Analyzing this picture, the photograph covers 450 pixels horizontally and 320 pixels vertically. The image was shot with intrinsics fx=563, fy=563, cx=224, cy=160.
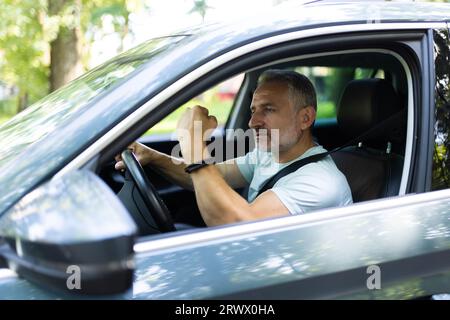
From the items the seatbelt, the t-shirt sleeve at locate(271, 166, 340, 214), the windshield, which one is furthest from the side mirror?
the seatbelt

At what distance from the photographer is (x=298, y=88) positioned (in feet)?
8.32

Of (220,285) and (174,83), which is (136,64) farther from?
(220,285)

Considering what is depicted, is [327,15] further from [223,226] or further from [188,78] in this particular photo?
[223,226]

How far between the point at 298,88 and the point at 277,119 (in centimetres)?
18

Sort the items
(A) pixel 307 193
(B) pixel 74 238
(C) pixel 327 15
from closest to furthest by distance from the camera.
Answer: (B) pixel 74 238
(C) pixel 327 15
(A) pixel 307 193

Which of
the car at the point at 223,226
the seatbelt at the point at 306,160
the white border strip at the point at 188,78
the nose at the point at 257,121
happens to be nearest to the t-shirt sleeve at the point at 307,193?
the seatbelt at the point at 306,160

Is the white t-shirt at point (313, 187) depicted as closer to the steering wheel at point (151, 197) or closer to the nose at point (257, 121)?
the nose at point (257, 121)

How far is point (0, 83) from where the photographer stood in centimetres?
927

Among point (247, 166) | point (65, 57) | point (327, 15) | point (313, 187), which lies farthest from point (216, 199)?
point (65, 57)

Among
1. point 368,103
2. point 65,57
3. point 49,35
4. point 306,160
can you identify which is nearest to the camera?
point 306,160

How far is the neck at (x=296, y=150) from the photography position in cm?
253

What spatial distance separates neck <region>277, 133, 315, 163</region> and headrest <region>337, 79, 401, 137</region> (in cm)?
25

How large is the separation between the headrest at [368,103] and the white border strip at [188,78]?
557mm
